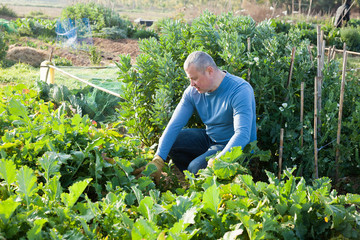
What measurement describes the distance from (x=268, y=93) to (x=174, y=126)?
3.28 ft

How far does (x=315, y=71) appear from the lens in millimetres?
3809

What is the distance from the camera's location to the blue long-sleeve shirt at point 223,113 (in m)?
3.00

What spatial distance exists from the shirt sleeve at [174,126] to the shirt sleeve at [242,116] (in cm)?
44

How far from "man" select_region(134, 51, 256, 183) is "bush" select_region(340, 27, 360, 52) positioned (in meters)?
8.97

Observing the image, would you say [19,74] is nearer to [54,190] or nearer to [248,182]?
[54,190]

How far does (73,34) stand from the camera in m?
10.6

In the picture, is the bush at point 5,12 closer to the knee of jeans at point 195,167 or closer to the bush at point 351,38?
the bush at point 351,38

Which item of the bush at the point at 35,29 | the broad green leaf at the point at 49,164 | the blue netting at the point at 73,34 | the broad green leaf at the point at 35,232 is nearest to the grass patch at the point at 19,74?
the blue netting at the point at 73,34

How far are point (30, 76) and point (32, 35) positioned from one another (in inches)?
208

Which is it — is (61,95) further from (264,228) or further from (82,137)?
(264,228)

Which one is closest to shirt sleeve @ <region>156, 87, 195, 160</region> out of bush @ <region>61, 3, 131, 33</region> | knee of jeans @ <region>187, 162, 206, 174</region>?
knee of jeans @ <region>187, 162, 206, 174</region>

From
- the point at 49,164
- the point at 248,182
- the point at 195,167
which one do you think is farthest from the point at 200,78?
the point at 49,164

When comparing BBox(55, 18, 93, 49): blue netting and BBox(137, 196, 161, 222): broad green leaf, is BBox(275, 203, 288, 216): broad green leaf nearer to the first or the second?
BBox(137, 196, 161, 222): broad green leaf

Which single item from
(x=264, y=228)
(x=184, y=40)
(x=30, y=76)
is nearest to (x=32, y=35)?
(x=30, y=76)
